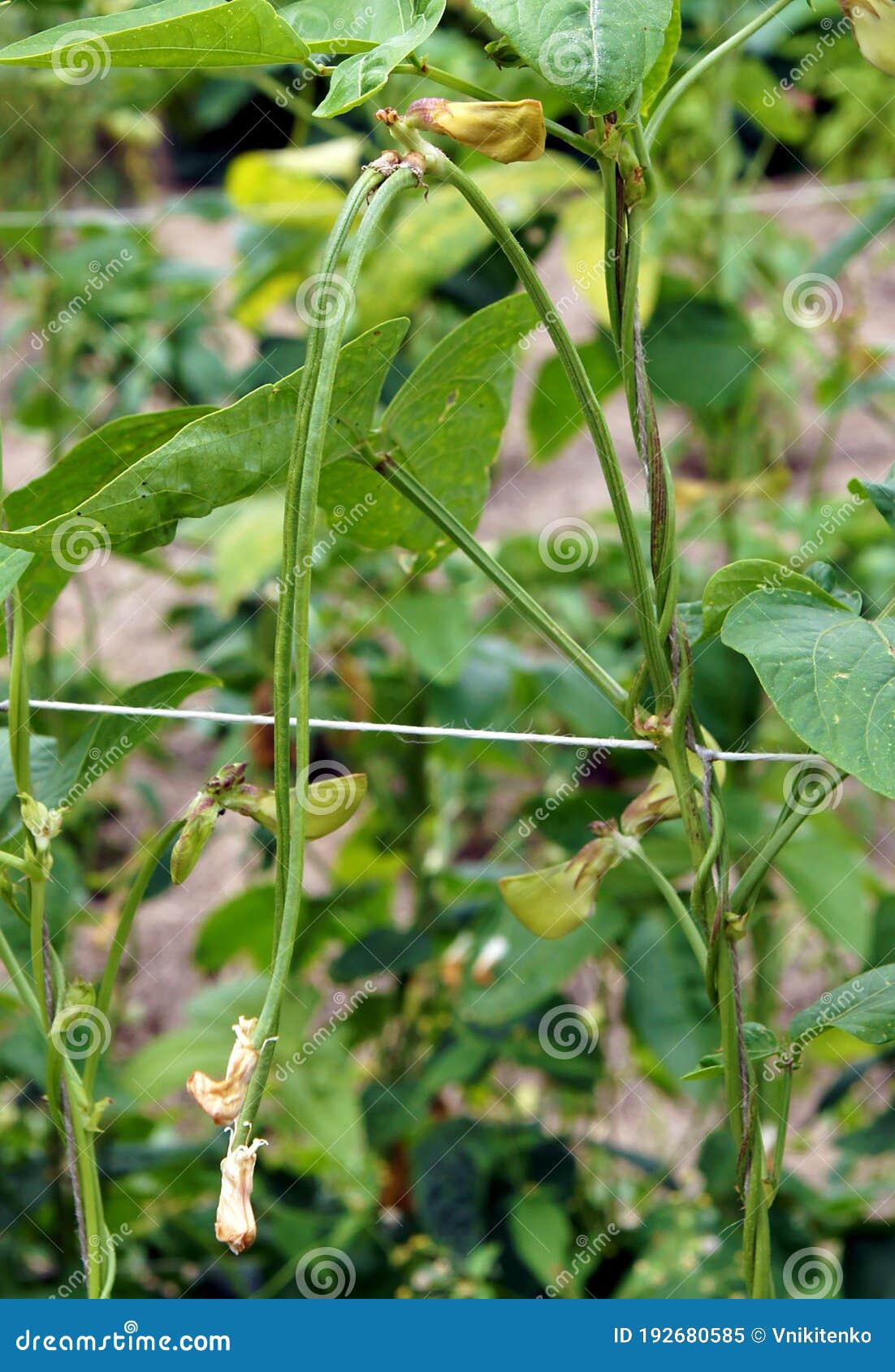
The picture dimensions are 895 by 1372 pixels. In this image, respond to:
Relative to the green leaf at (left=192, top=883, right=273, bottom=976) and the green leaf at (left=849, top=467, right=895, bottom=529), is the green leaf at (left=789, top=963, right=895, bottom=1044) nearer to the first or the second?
the green leaf at (left=849, top=467, right=895, bottom=529)

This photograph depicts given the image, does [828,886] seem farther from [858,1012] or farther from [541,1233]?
[858,1012]

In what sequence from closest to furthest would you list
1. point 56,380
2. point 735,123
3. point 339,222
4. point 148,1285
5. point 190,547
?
1. point 339,222
2. point 148,1285
3. point 56,380
4. point 190,547
5. point 735,123

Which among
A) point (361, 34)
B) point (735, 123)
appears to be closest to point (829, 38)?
point (361, 34)

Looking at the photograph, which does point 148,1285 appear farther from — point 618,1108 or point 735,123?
point 735,123

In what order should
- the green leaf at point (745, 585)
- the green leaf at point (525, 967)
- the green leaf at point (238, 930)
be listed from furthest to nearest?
the green leaf at point (238, 930)
the green leaf at point (525, 967)
the green leaf at point (745, 585)

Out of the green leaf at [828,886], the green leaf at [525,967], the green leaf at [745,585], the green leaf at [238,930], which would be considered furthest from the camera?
the green leaf at [238,930]

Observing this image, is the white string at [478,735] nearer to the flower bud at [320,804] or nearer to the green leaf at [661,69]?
the flower bud at [320,804]

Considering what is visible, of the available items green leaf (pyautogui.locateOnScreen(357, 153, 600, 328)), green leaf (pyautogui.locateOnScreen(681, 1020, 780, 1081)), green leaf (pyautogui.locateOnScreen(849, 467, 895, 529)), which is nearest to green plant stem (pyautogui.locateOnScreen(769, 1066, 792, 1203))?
green leaf (pyautogui.locateOnScreen(681, 1020, 780, 1081))

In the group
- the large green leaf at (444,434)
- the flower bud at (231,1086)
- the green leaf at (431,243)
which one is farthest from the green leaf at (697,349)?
the flower bud at (231,1086)
